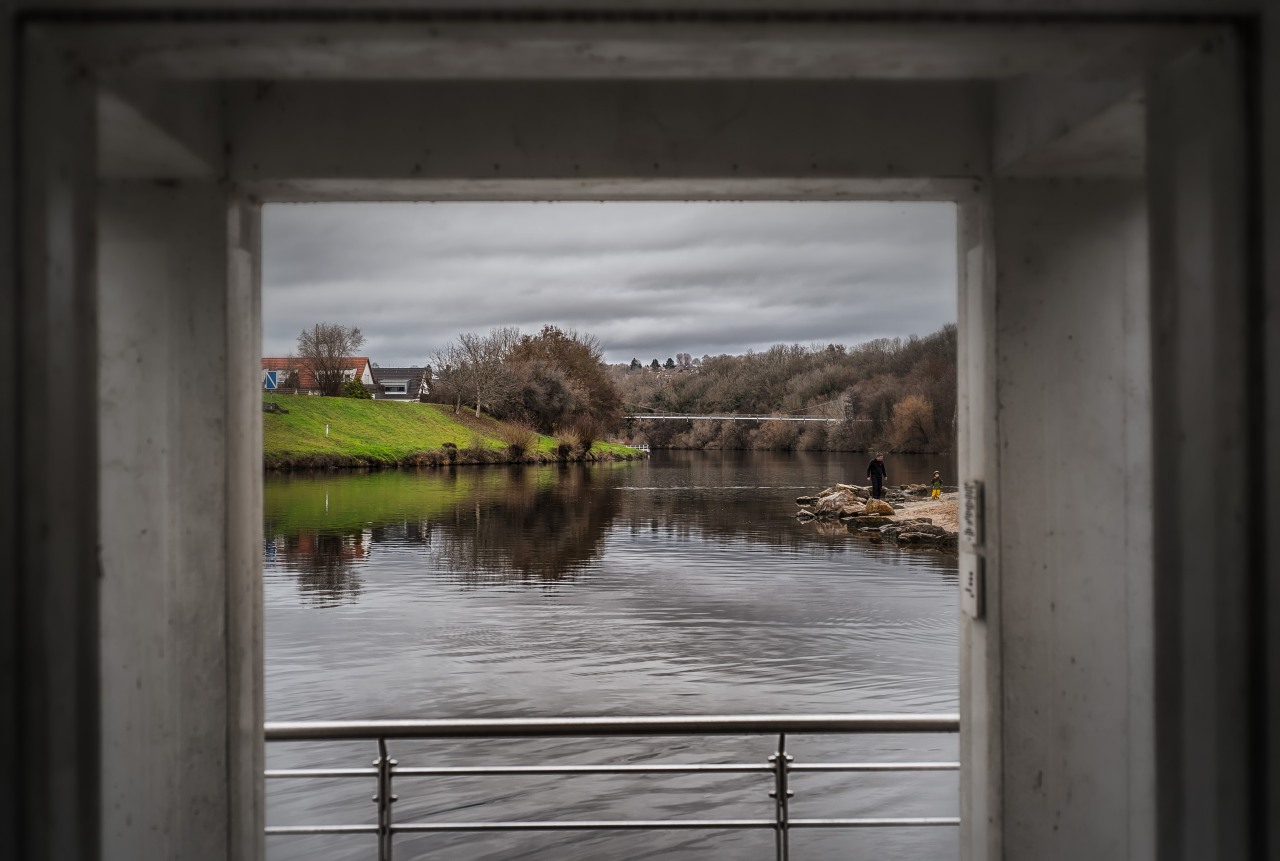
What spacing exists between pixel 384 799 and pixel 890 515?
27.7m

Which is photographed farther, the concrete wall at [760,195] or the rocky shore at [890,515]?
the rocky shore at [890,515]

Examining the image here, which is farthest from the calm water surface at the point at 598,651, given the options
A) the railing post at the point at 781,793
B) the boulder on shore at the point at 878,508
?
the railing post at the point at 781,793

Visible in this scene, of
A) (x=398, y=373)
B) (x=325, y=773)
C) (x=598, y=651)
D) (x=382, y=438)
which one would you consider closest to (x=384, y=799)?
(x=325, y=773)

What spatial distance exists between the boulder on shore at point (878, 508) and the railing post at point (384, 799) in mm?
27655

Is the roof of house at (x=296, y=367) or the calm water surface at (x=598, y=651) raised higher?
the roof of house at (x=296, y=367)

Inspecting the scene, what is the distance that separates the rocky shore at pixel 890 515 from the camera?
26875 millimetres

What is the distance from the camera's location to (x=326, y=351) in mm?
61250

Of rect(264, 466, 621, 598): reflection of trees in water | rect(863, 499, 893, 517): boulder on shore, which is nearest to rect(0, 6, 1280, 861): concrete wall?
rect(264, 466, 621, 598): reflection of trees in water
